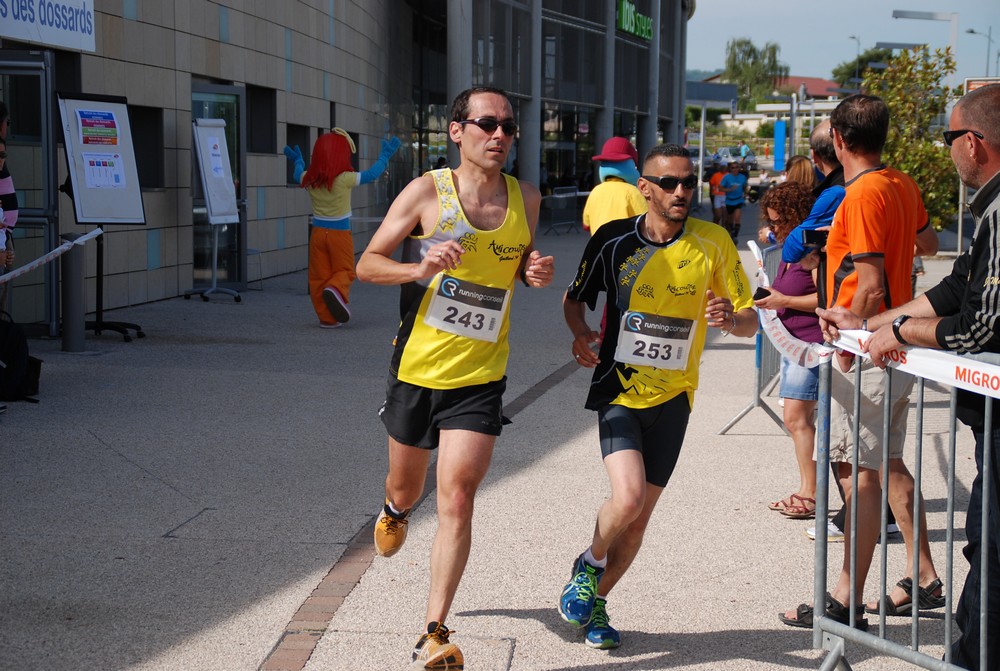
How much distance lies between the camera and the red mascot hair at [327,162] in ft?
41.4

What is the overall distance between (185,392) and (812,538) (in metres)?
4.85

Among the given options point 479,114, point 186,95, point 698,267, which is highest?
point 186,95

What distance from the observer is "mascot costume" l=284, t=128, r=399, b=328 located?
12.6 metres

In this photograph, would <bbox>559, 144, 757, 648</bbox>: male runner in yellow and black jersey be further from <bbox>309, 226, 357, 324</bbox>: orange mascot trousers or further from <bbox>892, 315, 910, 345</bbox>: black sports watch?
<bbox>309, 226, 357, 324</bbox>: orange mascot trousers

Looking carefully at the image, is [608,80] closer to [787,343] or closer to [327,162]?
[327,162]

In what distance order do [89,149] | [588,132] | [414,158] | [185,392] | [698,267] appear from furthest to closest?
[588,132] < [414,158] < [89,149] < [185,392] < [698,267]

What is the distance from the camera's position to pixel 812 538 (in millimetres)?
5715

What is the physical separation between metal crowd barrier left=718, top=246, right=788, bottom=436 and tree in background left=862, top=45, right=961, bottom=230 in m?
12.3

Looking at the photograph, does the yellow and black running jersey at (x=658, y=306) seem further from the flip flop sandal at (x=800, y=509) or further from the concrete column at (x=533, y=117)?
the concrete column at (x=533, y=117)

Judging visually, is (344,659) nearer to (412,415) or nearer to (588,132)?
(412,415)

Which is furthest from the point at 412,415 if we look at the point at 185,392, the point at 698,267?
the point at 185,392

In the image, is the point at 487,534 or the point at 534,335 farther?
the point at 534,335

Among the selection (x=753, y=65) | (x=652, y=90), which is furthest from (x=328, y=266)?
(x=753, y=65)

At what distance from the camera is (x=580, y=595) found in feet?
14.1
